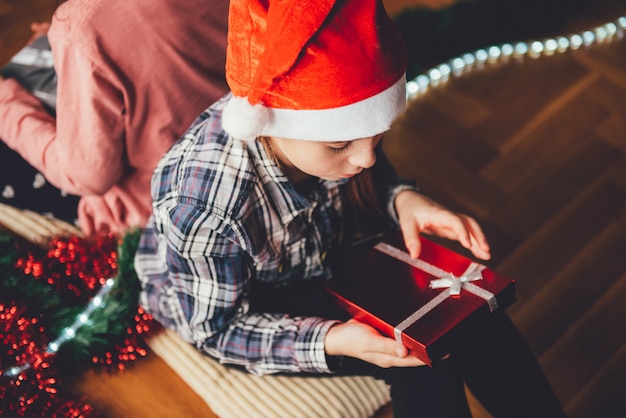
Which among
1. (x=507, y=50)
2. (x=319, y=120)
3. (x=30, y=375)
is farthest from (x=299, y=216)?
(x=507, y=50)

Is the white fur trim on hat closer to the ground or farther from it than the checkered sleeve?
farther from it

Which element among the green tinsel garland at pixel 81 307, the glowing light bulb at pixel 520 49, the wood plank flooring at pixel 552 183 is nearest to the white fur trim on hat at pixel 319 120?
the green tinsel garland at pixel 81 307

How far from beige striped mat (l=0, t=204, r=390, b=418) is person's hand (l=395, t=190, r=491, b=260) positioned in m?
0.27

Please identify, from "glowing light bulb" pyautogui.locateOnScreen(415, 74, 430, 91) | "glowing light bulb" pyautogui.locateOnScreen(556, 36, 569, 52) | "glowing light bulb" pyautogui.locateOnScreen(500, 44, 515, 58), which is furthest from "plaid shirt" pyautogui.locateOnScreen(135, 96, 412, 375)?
"glowing light bulb" pyautogui.locateOnScreen(556, 36, 569, 52)

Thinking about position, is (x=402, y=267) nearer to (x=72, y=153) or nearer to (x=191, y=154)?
(x=191, y=154)

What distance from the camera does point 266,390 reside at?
3.43ft

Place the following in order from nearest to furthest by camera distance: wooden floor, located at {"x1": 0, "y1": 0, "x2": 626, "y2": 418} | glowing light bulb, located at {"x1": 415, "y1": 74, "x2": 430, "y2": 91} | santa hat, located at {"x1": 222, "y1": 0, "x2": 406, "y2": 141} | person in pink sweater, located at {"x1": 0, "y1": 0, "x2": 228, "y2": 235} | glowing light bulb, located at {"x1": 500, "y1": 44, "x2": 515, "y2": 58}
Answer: santa hat, located at {"x1": 222, "y1": 0, "x2": 406, "y2": 141}, person in pink sweater, located at {"x1": 0, "y1": 0, "x2": 228, "y2": 235}, wooden floor, located at {"x1": 0, "y1": 0, "x2": 626, "y2": 418}, glowing light bulb, located at {"x1": 415, "y1": 74, "x2": 430, "y2": 91}, glowing light bulb, located at {"x1": 500, "y1": 44, "x2": 515, "y2": 58}

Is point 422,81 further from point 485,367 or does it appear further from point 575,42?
point 485,367

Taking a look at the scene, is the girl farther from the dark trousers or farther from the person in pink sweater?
the person in pink sweater

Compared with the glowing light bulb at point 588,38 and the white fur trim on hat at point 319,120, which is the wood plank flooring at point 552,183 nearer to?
the glowing light bulb at point 588,38

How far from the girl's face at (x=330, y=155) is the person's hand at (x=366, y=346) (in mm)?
202

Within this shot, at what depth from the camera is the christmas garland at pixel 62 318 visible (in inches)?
40.3

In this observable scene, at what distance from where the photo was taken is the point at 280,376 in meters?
1.06

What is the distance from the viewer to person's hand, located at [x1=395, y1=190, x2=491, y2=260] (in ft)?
3.18
